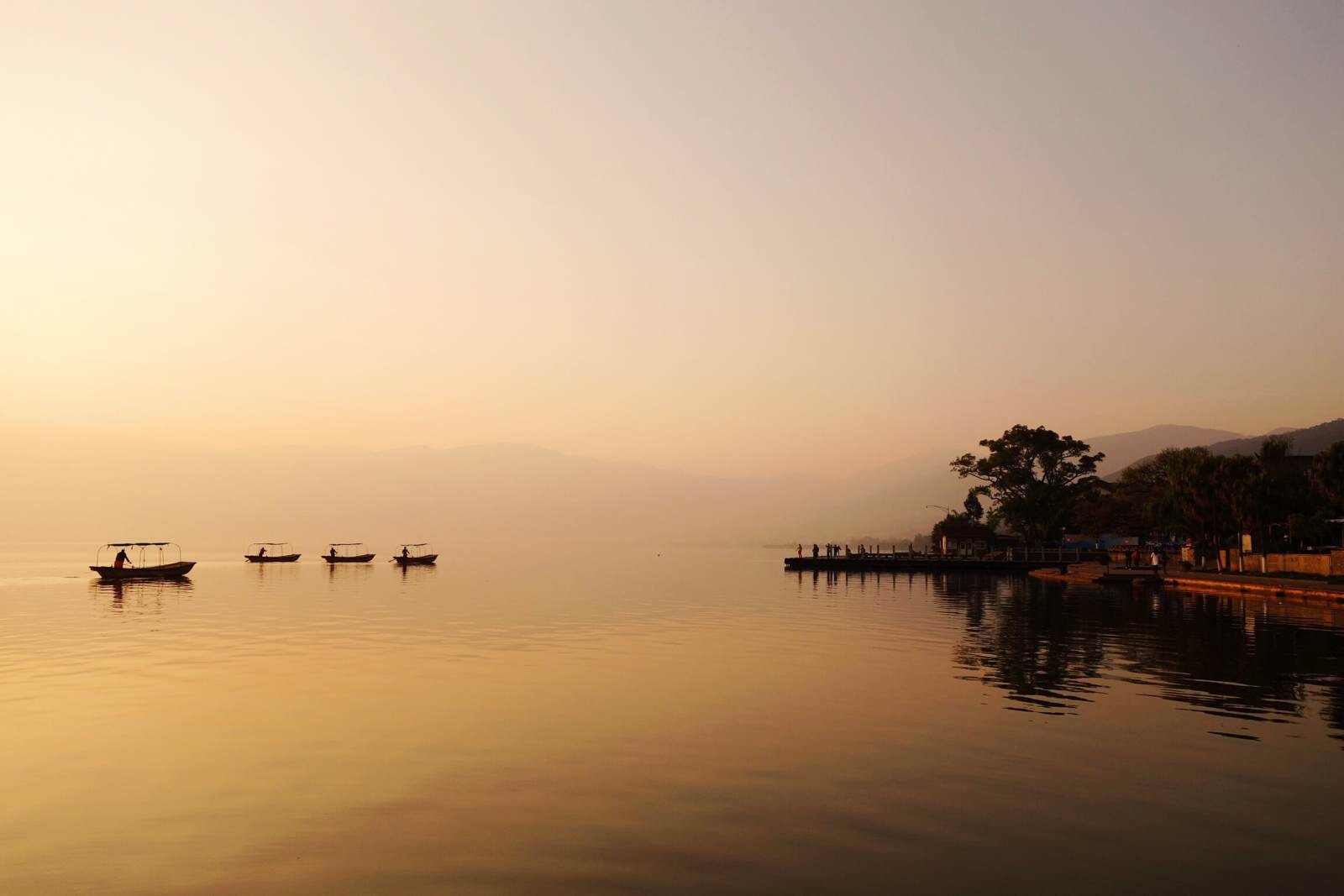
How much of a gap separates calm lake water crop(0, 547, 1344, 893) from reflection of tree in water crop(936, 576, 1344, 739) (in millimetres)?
266

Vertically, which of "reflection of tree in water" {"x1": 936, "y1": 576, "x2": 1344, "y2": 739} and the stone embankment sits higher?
the stone embankment

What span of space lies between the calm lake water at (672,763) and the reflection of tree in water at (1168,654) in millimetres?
266

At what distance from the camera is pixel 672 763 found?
1734 cm

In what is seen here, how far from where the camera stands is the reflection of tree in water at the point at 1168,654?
2438 centimetres

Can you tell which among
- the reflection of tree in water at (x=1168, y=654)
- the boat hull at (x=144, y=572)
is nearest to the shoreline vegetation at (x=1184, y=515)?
the reflection of tree in water at (x=1168, y=654)

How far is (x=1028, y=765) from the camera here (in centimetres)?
1694

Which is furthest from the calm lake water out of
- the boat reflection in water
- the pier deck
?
the pier deck

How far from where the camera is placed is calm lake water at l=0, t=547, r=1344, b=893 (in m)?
11.8

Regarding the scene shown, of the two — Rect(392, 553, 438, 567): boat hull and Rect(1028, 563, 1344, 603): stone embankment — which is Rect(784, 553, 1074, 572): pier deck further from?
Rect(392, 553, 438, 567): boat hull

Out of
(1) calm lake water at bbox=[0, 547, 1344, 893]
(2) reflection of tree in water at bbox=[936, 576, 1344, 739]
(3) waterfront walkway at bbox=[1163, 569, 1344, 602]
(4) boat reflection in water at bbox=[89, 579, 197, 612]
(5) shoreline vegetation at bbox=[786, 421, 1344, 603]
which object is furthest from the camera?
(5) shoreline vegetation at bbox=[786, 421, 1344, 603]

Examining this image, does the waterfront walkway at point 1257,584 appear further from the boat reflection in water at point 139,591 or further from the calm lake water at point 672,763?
the boat reflection in water at point 139,591

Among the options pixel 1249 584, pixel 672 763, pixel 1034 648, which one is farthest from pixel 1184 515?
pixel 672 763

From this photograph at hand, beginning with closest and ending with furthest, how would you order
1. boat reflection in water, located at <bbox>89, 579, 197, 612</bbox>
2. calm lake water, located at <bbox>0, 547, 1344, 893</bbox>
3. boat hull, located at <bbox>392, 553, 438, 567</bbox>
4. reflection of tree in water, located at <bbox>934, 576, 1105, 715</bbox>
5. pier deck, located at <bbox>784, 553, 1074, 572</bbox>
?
1. calm lake water, located at <bbox>0, 547, 1344, 893</bbox>
2. reflection of tree in water, located at <bbox>934, 576, 1105, 715</bbox>
3. boat reflection in water, located at <bbox>89, 579, 197, 612</bbox>
4. pier deck, located at <bbox>784, 553, 1074, 572</bbox>
5. boat hull, located at <bbox>392, 553, 438, 567</bbox>

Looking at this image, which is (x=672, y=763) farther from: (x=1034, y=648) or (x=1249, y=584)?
(x=1249, y=584)
